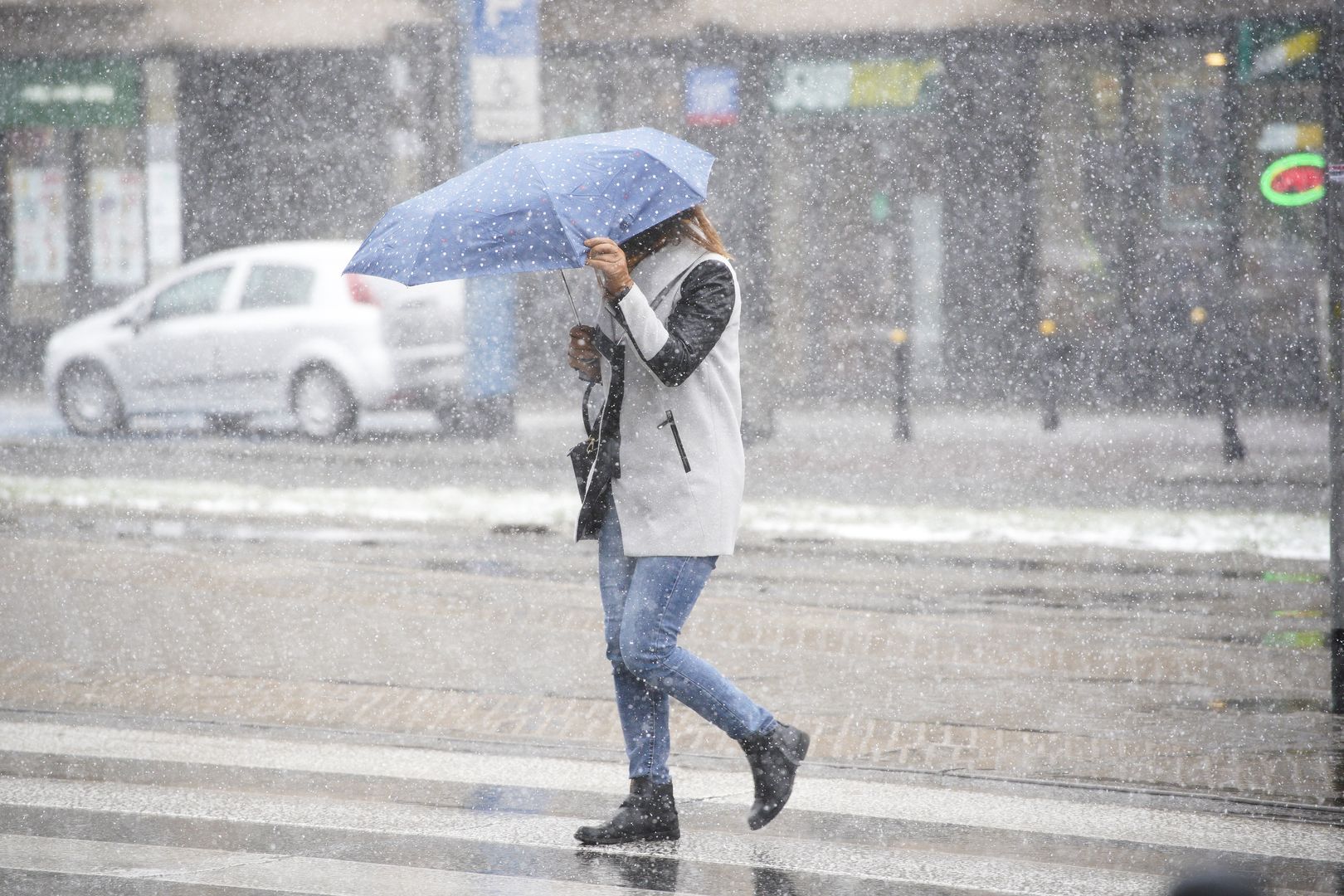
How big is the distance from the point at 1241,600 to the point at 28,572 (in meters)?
5.87

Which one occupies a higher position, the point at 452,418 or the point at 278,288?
the point at 278,288

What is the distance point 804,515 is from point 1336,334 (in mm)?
5499

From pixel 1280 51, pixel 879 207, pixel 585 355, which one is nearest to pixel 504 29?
pixel 879 207

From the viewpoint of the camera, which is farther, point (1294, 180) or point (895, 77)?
point (895, 77)

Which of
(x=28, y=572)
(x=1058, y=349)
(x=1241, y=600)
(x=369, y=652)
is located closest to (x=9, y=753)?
(x=369, y=652)

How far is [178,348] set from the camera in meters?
16.2

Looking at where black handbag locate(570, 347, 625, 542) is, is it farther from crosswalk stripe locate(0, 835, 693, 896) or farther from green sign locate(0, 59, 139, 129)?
green sign locate(0, 59, 139, 129)

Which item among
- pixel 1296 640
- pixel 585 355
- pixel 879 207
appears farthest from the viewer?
pixel 879 207

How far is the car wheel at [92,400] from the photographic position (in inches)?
651

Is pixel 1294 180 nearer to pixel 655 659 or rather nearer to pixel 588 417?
pixel 588 417

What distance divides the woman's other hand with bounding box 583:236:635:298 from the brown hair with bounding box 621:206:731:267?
22 cm

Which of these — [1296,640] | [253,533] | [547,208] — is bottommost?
[1296,640]

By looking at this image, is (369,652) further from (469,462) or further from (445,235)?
(469,462)

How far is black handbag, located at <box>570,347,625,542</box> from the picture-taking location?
14.6ft
